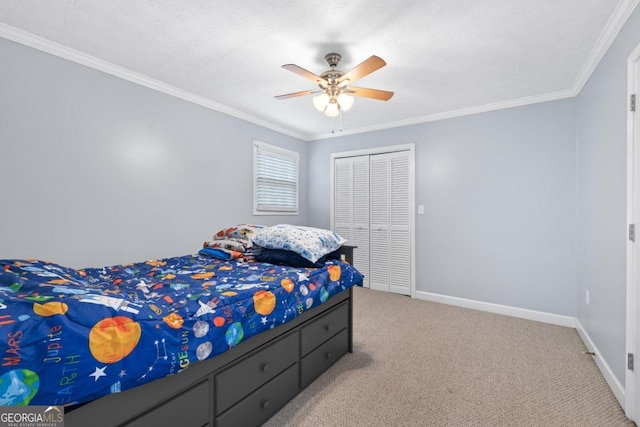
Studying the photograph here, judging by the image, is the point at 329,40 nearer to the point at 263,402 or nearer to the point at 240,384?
the point at 240,384

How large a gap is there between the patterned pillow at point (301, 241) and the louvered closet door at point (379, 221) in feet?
6.64

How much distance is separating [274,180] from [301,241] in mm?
2423

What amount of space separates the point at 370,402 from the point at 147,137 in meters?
3.04

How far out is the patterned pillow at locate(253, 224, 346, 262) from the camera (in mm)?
2252

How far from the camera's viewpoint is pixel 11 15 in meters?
2.03

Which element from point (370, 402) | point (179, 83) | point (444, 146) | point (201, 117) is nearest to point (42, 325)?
point (370, 402)

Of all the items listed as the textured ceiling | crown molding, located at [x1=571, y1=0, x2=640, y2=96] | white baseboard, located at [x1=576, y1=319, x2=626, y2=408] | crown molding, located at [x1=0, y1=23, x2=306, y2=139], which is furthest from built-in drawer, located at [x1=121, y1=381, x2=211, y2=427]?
crown molding, located at [x1=571, y1=0, x2=640, y2=96]

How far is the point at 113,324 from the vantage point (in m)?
1.02

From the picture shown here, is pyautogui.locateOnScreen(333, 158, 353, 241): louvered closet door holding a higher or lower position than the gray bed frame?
higher

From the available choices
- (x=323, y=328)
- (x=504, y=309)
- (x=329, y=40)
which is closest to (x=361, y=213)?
(x=504, y=309)

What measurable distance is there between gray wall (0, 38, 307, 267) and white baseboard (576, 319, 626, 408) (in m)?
3.77

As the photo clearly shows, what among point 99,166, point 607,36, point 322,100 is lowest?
point 99,166

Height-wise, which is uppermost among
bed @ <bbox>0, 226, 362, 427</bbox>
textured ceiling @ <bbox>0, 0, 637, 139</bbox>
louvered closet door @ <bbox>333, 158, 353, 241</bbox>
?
textured ceiling @ <bbox>0, 0, 637, 139</bbox>

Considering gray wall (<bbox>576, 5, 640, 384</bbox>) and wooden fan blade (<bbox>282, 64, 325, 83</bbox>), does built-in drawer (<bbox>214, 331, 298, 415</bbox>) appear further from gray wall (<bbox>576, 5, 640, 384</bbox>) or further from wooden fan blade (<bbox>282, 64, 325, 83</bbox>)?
gray wall (<bbox>576, 5, 640, 384</bbox>)
